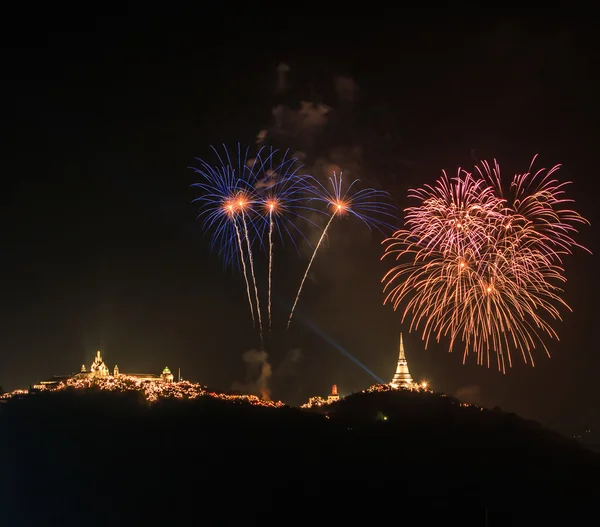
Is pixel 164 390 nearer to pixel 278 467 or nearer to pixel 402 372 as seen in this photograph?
pixel 278 467

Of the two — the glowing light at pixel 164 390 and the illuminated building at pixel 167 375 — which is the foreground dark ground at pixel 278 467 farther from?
the illuminated building at pixel 167 375

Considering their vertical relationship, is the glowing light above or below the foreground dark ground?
above

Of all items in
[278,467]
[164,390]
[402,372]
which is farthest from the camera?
[402,372]

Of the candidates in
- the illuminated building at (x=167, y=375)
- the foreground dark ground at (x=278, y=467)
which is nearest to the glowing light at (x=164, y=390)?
the foreground dark ground at (x=278, y=467)

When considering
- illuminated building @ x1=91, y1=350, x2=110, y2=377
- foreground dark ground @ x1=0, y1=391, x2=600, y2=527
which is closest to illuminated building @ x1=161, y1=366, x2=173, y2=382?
illuminated building @ x1=91, y1=350, x2=110, y2=377

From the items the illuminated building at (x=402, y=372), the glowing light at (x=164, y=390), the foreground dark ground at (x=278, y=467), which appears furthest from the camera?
the illuminated building at (x=402, y=372)

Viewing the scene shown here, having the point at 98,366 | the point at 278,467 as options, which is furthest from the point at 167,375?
the point at 278,467

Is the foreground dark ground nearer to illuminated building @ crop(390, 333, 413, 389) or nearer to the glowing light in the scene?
the glowing light

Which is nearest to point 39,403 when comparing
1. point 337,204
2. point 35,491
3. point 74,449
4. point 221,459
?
point 74,449

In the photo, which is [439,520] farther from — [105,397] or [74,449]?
[105,397]
